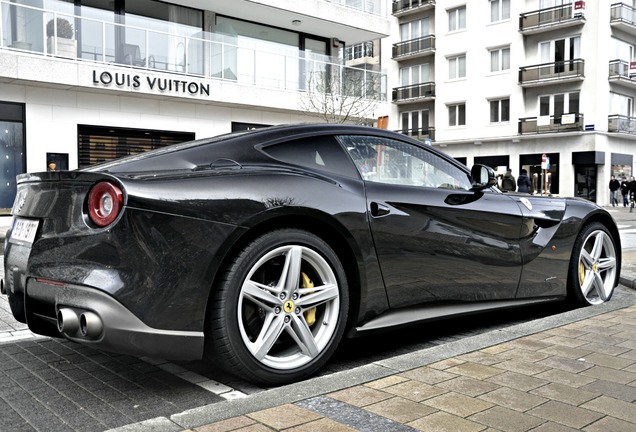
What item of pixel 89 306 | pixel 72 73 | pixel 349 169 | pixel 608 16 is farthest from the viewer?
pixel 608 16

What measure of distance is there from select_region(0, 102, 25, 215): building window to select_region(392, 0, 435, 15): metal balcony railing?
3421cm

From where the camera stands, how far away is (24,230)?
3.29 meters

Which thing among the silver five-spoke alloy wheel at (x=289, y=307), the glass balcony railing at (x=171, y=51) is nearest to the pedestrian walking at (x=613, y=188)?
the glass balcony railing at (x=171, y=51)

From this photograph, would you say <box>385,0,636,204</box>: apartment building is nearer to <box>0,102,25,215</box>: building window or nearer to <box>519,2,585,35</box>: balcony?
<box>519,2,585,35</box>: balcony

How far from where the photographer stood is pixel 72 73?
1557 cm

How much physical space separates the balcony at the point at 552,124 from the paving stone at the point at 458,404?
37445 mm

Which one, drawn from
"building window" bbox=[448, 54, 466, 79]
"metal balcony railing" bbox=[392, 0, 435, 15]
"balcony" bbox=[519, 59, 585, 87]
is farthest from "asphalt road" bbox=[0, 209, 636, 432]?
"metal balcony railing" bbox=[392, 0, 435, 15]

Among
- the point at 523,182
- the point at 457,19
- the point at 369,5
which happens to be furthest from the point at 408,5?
the point at 523,182

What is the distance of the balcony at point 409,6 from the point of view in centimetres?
4384

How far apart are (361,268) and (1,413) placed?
6.18ft

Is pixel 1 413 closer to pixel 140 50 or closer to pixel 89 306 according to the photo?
pixel 89 306

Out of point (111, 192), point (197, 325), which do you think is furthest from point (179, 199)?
point (197, 325)

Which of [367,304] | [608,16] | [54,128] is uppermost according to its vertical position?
[608,16]

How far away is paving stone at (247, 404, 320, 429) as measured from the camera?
7.99 ft
